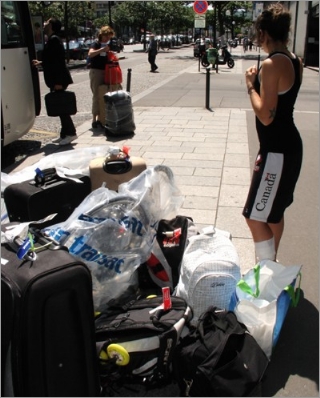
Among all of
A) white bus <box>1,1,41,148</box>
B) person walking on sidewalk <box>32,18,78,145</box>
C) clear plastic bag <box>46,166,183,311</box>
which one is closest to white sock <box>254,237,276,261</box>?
clear plastic bag <box>46,166,183,311</box>

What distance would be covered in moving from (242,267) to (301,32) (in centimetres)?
2854

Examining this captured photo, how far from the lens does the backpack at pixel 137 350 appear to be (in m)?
2.30

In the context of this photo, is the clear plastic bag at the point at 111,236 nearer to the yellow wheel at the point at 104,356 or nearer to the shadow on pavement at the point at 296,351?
the yellow wheel at the point at 104,356

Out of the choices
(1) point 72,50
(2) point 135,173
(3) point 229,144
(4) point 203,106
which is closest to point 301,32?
(1) point 72,50

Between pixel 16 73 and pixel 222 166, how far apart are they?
3260 mm

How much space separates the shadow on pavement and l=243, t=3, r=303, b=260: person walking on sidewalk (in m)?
0.53

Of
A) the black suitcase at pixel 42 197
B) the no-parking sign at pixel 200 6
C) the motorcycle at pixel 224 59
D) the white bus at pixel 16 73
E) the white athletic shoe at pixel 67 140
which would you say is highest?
the no-parking sign at pixel 200 6

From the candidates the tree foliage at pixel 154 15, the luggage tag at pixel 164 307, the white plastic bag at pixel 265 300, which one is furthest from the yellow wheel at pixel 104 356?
the tree foliage at pixel 154 15

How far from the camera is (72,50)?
30.9 m

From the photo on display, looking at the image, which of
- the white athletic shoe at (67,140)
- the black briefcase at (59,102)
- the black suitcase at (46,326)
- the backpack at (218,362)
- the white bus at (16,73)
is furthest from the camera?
the white athletic shoe at (67,140)

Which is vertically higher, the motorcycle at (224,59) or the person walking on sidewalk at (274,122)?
the person walking on sidewalk at (274,122)

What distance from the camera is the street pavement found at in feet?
8.64

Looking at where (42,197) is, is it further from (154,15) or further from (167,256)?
(154,15)

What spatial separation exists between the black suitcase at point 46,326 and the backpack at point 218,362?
0.47 m
